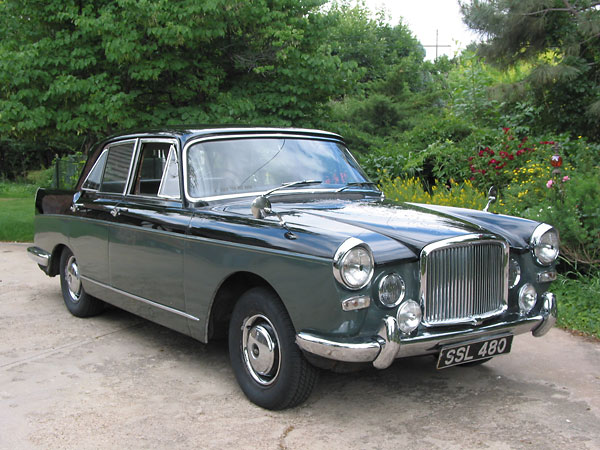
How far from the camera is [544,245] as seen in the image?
14.5ft

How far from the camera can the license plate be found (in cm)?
378

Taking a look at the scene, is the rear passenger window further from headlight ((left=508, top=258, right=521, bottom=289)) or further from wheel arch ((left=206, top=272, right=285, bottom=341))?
headlight ((left=508, top=258, right=521, bottom=289))

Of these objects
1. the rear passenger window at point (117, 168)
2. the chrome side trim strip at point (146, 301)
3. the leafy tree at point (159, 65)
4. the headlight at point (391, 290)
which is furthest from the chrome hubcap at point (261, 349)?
the leafy tree at point (159, 65)

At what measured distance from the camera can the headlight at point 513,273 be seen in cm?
426

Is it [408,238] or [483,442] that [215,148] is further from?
[483,442]

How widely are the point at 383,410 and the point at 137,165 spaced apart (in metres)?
2.92

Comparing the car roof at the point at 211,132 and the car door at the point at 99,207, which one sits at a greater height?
the car roof at the point at 211,132

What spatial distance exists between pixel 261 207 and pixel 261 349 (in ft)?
2.89

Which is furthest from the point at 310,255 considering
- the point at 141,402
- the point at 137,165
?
the point at 137,165

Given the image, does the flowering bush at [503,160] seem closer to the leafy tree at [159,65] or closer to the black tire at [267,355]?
the leafy tree at [159,65]

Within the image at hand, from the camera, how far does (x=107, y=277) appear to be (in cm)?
569

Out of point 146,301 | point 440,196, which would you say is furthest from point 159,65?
point 146,301

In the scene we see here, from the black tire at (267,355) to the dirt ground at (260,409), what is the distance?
0.13 m

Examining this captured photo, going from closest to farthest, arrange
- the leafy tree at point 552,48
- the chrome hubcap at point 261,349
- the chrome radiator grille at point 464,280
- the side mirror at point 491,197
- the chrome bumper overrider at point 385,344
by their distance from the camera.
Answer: the chrome bumper overrider at point 385,344 → the chrome radiator grille at point 464,280 → the chrome hubcap at point 261,349 → the side mirror at point 491,197 → the leafy tree at point 552,48
